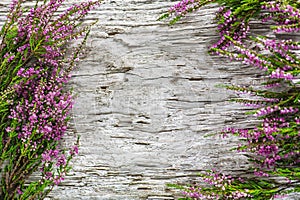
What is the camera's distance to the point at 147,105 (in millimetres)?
1786

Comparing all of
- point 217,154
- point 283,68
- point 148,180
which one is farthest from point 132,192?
point 283,68

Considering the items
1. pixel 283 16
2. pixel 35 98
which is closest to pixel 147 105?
pixel 35 98

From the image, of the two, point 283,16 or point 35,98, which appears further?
point 35,98

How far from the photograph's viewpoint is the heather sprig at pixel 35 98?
65.9 inches

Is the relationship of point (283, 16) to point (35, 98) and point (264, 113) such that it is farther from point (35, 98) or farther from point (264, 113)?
point (35, 98)

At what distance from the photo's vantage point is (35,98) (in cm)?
171

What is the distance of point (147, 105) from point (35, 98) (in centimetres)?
47

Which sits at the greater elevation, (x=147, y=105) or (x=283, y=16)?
(x=283, y=16)

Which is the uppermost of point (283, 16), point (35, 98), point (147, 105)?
point (283, 16)

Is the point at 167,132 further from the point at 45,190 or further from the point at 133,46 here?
the point at 45,190

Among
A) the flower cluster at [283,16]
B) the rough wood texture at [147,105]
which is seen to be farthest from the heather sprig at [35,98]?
the flower cluster at [283,16]

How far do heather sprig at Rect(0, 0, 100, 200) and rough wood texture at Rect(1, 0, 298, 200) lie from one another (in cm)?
9

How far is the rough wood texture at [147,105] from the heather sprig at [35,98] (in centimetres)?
9

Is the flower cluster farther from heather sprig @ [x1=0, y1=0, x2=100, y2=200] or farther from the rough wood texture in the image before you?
heather sprig @ [x1=0, y1=0, x2=100, y2=200]
